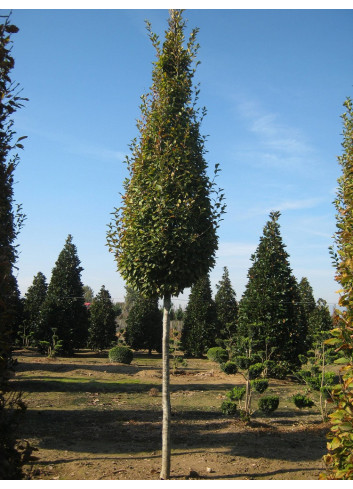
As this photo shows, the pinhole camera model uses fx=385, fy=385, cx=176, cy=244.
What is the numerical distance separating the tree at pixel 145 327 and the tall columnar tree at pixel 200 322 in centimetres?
231

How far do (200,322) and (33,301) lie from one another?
14.6 m

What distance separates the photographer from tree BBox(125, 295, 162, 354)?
29.6m

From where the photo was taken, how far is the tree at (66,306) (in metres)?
25.3

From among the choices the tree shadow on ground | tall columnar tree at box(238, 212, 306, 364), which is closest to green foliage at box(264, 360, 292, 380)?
tall columnar tree at box(238, 212, 306, 364)

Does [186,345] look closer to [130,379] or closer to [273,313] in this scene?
[130,379]

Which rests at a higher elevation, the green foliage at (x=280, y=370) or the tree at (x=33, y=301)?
the tree at (x=33, y=301)

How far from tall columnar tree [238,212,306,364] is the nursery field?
1.76 m

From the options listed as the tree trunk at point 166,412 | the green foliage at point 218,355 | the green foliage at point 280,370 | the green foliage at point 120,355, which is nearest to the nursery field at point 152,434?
the tree trunk at point 166,412

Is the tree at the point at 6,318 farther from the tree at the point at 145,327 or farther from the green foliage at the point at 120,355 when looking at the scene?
the tree at the point at 145,327

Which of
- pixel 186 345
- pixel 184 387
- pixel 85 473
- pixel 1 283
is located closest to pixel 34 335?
pixel 186 345

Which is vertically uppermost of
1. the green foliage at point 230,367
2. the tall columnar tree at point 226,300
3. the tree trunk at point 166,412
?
the tall columnar tree at point 226,300

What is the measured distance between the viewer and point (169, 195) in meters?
6.12

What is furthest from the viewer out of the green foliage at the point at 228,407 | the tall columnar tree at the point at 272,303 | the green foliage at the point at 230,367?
the green foliage at the point at 230,367

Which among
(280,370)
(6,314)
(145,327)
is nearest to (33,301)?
(145,327)
